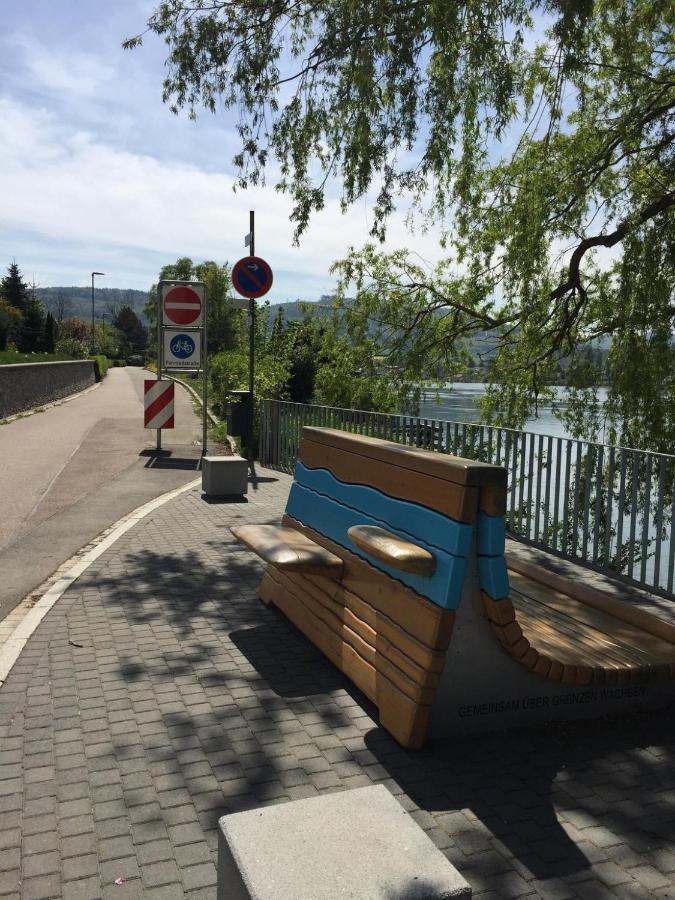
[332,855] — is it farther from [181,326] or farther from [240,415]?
[181,326]

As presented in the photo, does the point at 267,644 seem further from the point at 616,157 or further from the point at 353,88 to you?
the point at 616,157

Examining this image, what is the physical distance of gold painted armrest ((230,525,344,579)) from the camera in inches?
174

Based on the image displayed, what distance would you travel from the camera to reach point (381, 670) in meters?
3.81

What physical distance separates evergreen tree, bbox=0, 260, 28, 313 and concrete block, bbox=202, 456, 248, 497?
71.9 metres

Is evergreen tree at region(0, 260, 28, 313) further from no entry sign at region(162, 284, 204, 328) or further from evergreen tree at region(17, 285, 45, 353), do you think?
no entry sign at region(162, 284, 204, 328)

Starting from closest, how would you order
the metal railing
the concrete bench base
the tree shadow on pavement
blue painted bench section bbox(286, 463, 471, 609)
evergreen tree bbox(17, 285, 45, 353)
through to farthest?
the concrete bench base, the tree shadow on pavement, blue painted bench section bbox(286, 463, 471, 609), the metal railing, evergreen tree bbox(17, 285, 45, 353)

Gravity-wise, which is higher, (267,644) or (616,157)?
(616,157)

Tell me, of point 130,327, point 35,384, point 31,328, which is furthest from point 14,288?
point 130,327

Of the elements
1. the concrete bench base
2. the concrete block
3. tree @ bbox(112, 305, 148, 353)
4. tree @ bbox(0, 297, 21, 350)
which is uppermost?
tree @ bbox(112, 305, 148, 353)

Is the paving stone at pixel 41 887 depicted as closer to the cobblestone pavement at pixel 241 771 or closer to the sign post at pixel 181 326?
the cobblestone pavement at pixel 241 771

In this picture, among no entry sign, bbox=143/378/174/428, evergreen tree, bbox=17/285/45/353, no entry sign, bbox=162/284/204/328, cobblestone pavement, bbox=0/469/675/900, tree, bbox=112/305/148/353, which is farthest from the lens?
tree, bbox=112/305/148/353

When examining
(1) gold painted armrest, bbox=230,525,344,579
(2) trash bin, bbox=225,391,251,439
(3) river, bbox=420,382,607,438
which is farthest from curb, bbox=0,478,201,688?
(3) river, bbox=420,382,607,438

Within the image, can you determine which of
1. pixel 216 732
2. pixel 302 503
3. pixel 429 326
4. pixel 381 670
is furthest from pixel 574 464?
pixel 429 326

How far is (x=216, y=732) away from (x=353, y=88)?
7.38m
